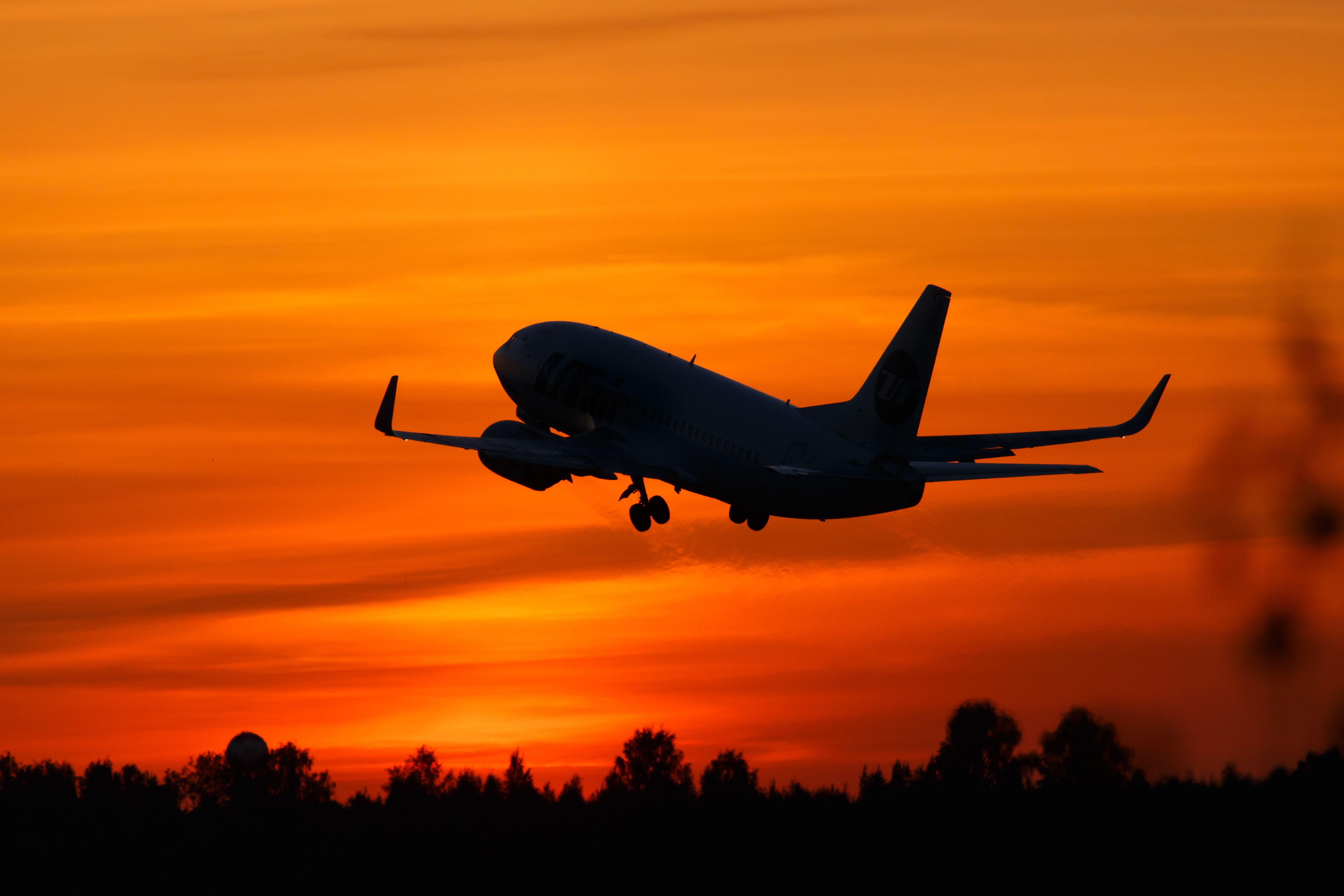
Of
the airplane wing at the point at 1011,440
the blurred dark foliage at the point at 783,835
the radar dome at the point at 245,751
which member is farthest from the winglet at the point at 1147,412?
the radar dome at the point at 245,751

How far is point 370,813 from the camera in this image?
198 meters

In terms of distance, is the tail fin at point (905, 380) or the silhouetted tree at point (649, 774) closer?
the tail fin at point (905, 380)

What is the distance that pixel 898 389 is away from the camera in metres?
78.2

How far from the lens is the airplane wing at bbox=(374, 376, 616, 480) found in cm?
8388

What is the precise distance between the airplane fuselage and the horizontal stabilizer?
1072mm

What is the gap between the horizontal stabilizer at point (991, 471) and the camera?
78.7 m

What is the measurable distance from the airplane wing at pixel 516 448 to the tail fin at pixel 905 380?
1356cm

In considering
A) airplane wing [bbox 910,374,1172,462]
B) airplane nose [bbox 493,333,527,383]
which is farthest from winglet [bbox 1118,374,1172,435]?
airplane nose [bbox 493,333,527,383]

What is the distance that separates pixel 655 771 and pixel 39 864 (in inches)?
2505

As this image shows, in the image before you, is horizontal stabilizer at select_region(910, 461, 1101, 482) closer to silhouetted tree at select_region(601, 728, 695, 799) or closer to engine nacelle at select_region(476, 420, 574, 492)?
engine nacelle at select_region(476, 420, 574, 492)

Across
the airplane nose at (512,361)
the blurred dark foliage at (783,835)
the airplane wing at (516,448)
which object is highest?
the airplane nose at (512,361)

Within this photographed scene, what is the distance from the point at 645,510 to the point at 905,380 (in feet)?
48.7

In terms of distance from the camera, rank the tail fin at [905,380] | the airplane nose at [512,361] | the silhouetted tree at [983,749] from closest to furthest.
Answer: the tail fin at [905,380]
the airplane nose at [512,361]
the silhouetted tree at [983,749]

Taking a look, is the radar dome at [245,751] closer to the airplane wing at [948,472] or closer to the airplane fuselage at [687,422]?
the airplane fuselage at [687,422]
